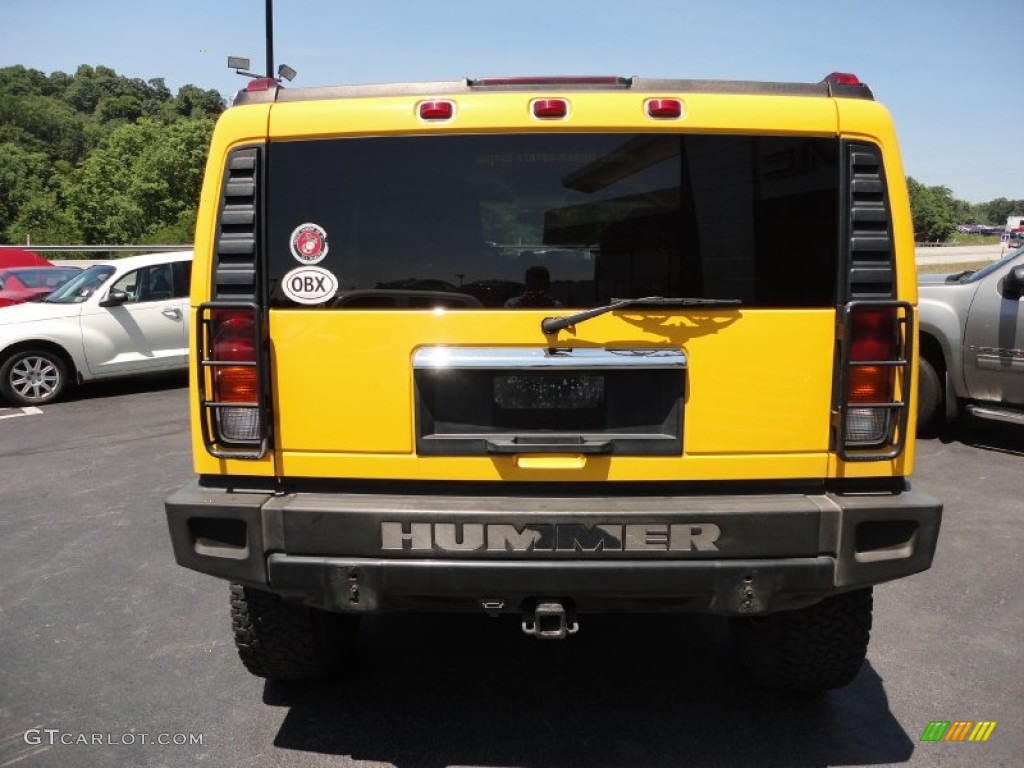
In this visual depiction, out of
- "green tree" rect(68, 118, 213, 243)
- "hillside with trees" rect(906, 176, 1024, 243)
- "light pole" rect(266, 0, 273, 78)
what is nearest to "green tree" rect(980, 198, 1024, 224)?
"hillside with trees" rect(906, 176, 1024, 243)

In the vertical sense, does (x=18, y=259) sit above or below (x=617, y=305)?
above

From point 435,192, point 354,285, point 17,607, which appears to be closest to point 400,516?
point 354,285

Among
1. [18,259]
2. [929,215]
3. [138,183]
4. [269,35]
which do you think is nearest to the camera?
[269,35]

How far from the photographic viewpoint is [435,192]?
8.46 feet

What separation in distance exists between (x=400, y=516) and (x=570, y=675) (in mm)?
1310

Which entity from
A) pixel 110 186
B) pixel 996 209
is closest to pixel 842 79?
pixel 110 186

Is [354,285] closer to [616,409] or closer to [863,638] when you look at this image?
[616,409]

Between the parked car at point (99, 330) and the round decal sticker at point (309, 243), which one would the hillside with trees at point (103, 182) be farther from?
the round decal sticker at point (309, 243)

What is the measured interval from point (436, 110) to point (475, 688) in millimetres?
2178

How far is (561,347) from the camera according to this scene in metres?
2.54

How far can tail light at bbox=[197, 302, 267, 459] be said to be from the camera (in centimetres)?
259

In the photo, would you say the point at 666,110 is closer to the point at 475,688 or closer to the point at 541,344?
the point at 541,344

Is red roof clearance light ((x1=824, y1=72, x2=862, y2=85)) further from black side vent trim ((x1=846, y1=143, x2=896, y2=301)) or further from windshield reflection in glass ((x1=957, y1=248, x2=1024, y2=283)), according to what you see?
windshield reflection in glass ((x1=957, y1=248, x2=1024, y2=283))

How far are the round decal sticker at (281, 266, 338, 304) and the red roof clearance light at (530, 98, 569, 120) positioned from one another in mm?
811
